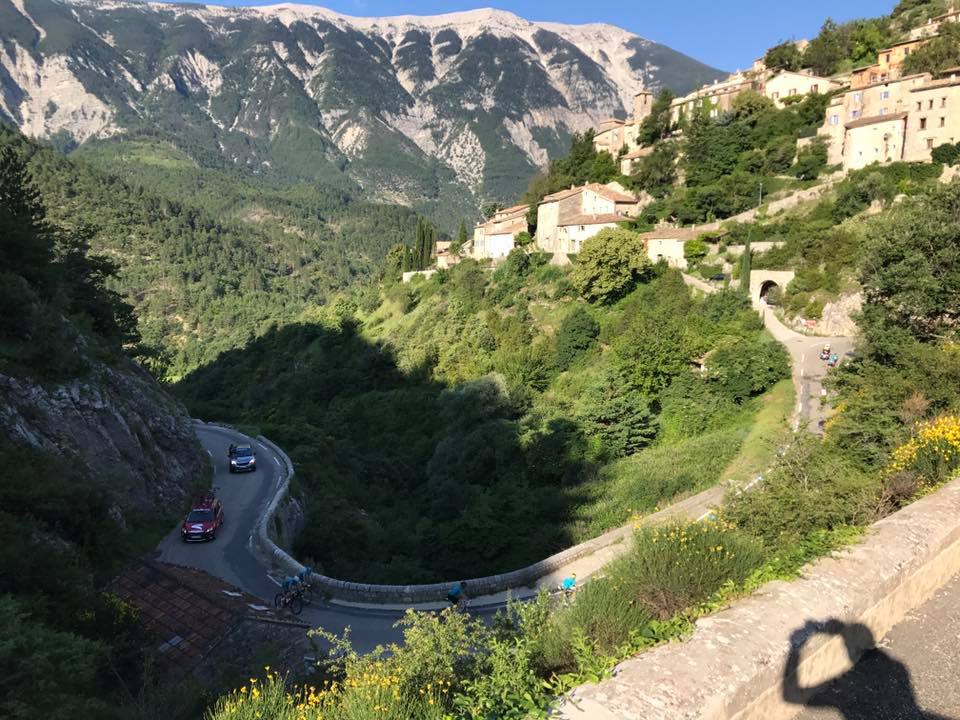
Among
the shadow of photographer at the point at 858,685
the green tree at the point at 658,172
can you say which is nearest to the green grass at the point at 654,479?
the shadow of photographer at the point at 858,685

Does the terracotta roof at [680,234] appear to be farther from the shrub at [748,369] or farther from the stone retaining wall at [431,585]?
the stone retaining wall at [431,585]

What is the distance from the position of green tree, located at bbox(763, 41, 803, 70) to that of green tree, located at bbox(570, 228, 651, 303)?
42.7 metres

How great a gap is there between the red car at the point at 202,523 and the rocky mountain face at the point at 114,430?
5.62 ft

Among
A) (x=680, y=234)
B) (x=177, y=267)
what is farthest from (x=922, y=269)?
(x=177, y=267)

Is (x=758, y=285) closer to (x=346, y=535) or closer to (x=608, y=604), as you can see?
(x=346, y=535)

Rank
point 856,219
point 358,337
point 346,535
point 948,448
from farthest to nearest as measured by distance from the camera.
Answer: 1. point 358,337
2. point 856,219
3. point 346,535
4. point 948,448

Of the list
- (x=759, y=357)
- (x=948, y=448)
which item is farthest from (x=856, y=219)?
(x=948, y=448)

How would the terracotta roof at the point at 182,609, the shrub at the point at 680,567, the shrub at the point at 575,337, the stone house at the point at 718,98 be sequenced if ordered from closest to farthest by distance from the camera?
the shrub at the point at 680,567, the terracotta roof at the point at 182,609, the shrub at the point at 575,337, the stone house at the point at 718,98

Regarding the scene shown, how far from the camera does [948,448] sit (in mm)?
9266

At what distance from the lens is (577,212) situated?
56.1 meters

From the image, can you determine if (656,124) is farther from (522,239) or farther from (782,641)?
(782,641)

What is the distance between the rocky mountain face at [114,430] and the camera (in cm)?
1638

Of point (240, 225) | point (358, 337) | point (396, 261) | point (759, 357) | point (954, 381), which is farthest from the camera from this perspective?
point (240, 225)

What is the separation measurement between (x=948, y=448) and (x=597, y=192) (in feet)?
164
